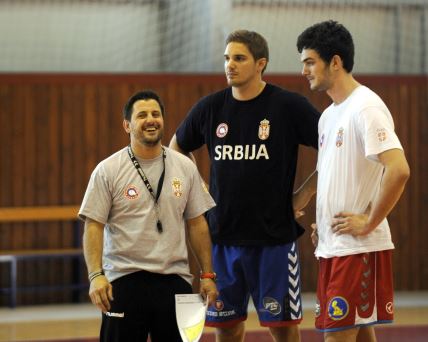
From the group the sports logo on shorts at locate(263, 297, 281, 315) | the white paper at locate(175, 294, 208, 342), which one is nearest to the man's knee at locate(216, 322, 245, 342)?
the sports logo on shorts at locate(263, 297, 281, 315)

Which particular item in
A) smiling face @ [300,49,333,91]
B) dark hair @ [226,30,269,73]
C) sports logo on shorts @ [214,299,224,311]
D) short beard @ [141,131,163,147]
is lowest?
sports logo on shorts @ [214,299,224,311]

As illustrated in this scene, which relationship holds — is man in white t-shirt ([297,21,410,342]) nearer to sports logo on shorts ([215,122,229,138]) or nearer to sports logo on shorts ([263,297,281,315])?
sports logo on shorts ([263,297,281,315])

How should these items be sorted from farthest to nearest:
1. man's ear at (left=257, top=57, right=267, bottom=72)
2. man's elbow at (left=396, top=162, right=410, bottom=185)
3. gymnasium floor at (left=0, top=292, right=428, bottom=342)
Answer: gymnasium floor at (left=0, top=292, right=428, bottom=342) < man's ear at (left=257, top=57, right=267, bottom=72) < man's elbow at (left=396, top=162, right=410, bottom=185)

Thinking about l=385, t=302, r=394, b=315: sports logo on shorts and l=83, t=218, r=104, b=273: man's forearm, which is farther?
l=83, t=218, r=104, b=273: man's forearm

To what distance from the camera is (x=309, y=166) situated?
11.2m

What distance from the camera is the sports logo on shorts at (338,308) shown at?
14.5 feet

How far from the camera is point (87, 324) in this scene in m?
9.00

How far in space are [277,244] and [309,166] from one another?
6.06 metres

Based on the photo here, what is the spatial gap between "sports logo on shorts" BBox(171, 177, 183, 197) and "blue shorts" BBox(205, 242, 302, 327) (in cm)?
64

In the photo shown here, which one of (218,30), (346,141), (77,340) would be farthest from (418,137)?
(346,141)

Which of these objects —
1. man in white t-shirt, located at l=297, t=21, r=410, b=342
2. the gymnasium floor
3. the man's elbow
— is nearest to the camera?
the man's elbow

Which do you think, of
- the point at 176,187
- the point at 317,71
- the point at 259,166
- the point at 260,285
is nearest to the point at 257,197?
the point at 259,166

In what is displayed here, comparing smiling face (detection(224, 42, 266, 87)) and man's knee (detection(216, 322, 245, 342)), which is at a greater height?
smiling face (detection(224, 42, 266, 87))

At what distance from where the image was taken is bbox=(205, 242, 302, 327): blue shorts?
17.0 ft
